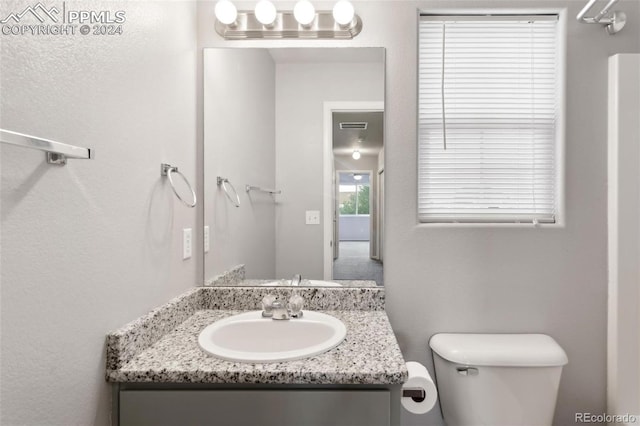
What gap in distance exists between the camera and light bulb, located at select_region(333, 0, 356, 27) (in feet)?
4.54

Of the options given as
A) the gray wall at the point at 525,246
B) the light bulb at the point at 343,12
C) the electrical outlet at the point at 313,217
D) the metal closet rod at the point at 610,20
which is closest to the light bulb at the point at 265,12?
the gray wall at the point at 525,246

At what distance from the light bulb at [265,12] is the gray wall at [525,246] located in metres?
0.10

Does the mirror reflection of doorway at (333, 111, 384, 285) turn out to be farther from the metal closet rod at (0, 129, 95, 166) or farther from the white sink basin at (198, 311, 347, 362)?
the metal closet rod at (0, 129, 95, 166)

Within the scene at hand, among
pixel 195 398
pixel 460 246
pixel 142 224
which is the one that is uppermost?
pixel 142 224

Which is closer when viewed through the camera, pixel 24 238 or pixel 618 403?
pixel 24 238

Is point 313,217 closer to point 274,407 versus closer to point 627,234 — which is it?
point 274,407

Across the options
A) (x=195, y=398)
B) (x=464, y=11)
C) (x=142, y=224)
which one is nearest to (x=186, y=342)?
(x=195, y=398)

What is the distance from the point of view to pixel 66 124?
780 millimetres

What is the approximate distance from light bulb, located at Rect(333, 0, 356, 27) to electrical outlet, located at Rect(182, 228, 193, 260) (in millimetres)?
1026

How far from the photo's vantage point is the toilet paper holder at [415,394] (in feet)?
3.66

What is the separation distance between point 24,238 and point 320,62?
3.96 ft

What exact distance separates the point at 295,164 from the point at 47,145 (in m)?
0.97

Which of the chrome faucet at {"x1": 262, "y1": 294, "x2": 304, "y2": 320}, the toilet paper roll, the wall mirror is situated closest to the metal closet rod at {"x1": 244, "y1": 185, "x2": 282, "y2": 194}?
the wall mirror

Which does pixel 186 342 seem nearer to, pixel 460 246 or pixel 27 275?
pixel 27 275
